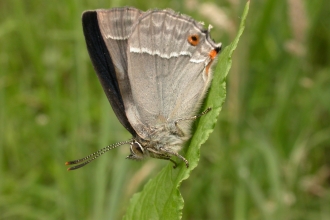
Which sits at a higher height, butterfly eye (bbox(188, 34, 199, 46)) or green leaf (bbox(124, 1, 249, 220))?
butterfly eye (bbox(188, 34, 199, 46))

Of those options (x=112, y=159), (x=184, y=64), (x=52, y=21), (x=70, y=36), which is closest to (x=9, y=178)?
(x=112, y=159)

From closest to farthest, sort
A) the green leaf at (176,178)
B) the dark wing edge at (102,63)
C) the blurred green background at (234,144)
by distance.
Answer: the green leaf at (176,178)
the dark wing edge at (102,63)
the blurred green background at (234,144)

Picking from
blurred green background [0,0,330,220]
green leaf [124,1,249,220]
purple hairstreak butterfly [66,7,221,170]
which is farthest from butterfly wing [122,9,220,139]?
blurred green background [0,0,330,220]

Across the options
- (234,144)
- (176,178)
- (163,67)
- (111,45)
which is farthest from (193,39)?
(234,144)

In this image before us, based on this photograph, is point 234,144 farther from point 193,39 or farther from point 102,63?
point 102,63

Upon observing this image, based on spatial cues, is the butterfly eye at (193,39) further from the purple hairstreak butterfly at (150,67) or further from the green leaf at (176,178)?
the green leaf at (176,178)

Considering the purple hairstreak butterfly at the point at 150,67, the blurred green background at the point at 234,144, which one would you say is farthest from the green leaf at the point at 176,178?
the blurred green background at the point at 234,144

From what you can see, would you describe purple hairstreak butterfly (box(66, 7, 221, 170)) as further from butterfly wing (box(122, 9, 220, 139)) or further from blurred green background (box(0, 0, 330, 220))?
blurred green background (box(0, 0, 330, 220))
